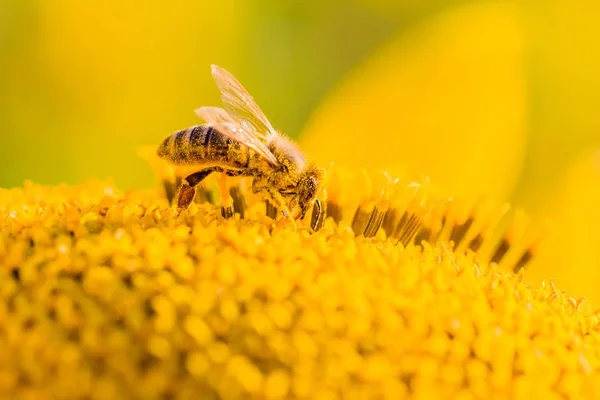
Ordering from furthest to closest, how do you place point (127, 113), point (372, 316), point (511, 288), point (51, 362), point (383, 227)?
point (127, 113) < point (383, 227) < point (511, 288) < point (372, 316) < point (51, 362)

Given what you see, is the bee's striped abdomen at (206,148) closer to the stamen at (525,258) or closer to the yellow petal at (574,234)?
the stamen at (525,258)

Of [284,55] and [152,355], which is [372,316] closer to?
[152,355]

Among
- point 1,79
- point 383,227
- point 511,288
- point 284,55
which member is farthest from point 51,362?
point 284,55

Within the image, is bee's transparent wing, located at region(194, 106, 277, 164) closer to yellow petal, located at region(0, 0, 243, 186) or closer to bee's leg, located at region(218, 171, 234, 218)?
bee's leg, located at region(218, 171, 234, 218)

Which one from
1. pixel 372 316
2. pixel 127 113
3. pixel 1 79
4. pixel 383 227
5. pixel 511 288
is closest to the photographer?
pixel 372 316

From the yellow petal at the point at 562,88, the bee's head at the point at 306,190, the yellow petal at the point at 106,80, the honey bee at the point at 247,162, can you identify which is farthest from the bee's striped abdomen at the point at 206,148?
the yellow petal at the point at 562,88

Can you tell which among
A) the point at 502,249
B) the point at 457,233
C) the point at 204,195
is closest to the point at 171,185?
the point at 204,195

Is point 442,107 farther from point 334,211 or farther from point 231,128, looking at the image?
point 231,128

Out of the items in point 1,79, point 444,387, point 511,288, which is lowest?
point 1,79
